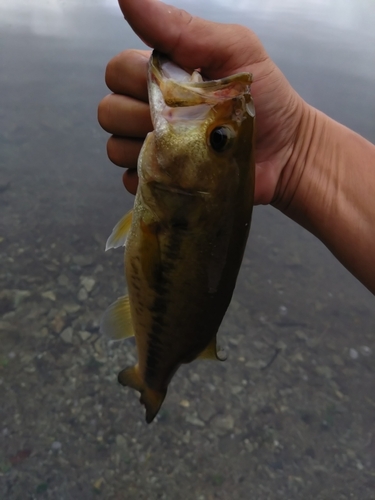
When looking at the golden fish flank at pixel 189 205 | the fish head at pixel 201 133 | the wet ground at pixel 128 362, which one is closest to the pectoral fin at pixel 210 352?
the golden fish flank at pixel 189 205

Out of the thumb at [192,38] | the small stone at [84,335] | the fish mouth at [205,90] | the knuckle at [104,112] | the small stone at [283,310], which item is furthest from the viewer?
the small stone at [283,310]

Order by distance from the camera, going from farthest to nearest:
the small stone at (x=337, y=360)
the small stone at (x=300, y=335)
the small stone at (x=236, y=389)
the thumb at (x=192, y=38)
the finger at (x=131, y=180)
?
the small stone at (x=300, y=335)
the small stone at (x=337, y=360)
the small stone at (x=236, y=389)
the finger at (x=131, y=180)
the thumb at (x=192, y=38)

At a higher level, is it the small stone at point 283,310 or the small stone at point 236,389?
the small stone at point 283,310

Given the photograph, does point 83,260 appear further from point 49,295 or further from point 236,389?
point 236,389

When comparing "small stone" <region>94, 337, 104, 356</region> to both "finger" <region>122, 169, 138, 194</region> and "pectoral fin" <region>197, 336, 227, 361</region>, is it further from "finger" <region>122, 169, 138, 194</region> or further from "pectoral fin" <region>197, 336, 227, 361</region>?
"pectoral fin" <region>197, 336, 227, 361</region>

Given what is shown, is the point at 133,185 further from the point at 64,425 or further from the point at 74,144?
the point at 74,144

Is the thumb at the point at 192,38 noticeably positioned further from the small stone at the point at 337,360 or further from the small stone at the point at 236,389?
the small stone at the point at 337,360

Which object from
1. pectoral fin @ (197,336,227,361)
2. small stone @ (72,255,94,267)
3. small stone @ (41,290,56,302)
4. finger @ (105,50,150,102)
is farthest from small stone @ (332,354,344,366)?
finger @ (105,50,150,102)

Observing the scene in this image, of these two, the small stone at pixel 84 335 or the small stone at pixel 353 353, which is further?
the small stone at pixel 353 353
